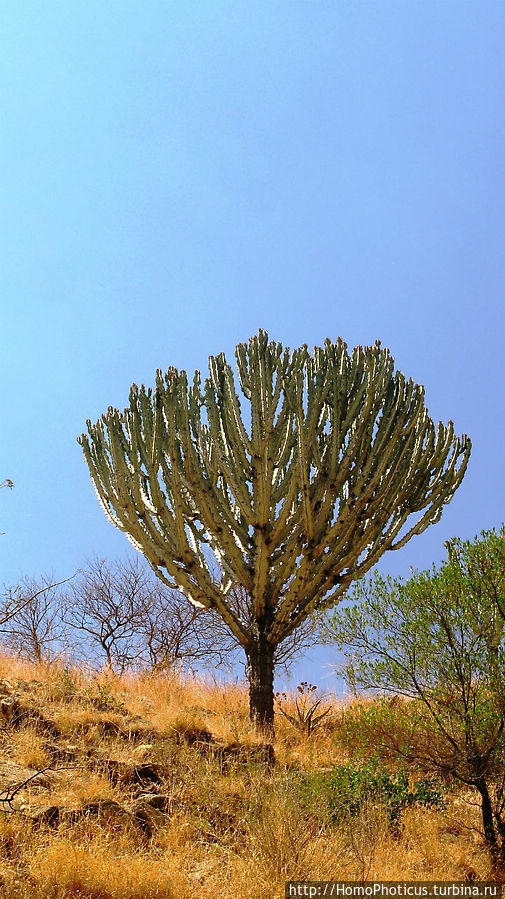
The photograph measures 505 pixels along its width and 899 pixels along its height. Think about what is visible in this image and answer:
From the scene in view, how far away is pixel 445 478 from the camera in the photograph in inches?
382

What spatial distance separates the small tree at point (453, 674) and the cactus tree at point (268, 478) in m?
2.14

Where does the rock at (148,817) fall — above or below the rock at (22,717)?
below

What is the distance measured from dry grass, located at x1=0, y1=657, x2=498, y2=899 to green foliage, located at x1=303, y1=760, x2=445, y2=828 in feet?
0.42

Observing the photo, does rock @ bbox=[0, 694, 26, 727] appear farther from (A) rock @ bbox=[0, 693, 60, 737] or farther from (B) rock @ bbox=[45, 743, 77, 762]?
(B) rock @ bbox=[45, 743, 77, 762]

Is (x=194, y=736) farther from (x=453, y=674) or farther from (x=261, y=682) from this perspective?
(x=453, y=674)

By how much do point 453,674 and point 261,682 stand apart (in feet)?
11.4

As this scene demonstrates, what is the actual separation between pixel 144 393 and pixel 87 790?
505 cm

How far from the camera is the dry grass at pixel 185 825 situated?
4457 millimetres

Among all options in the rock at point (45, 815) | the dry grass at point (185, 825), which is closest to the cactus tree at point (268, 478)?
the dry grass at point (185, 825)

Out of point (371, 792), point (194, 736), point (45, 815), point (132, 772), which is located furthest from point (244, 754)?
point (45, 815)

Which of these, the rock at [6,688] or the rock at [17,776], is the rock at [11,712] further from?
the rock at [17,776]

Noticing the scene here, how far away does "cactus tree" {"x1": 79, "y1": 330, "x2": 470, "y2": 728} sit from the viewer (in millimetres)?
8516

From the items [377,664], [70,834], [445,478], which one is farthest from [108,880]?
[445,478]

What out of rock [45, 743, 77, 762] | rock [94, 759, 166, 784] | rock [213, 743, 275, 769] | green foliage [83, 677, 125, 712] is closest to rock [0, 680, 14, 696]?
green foliage [83, 677, 125, 712]
